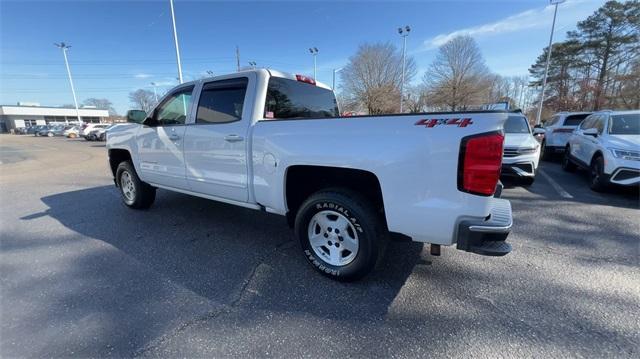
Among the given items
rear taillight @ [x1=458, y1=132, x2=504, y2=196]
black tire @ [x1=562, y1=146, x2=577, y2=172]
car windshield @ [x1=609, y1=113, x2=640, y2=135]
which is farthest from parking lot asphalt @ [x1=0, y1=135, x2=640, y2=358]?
black tire @ [x1=562, y1=146, x2=577, y2=172]

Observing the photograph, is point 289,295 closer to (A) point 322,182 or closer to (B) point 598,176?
(A) point 322,182

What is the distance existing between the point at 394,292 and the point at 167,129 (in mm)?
3453

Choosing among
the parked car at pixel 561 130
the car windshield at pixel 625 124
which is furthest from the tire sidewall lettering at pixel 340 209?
the parked car at pixel 561 130

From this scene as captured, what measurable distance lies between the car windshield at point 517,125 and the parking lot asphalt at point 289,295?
130 inches

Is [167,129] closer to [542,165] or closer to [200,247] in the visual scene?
[200,247]

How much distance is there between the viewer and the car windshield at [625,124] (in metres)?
5.75

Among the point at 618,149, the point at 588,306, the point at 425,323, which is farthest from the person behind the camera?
the point at 618,149

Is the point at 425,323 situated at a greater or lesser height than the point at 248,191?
lesser

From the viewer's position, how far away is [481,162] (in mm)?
1926

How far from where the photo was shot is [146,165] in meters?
4.29

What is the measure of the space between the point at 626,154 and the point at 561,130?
5164mm

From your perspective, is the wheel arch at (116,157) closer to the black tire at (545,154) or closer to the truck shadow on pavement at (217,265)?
the truck shadow on pavement at (217,265)

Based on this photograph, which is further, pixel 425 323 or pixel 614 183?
pixel 614 183

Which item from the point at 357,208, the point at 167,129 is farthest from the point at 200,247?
the point at 357,208
